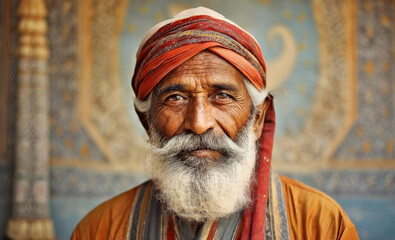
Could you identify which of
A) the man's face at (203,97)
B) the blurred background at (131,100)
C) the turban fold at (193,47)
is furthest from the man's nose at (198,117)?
the blurred background at (131,100)

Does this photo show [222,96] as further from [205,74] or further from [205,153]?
[205,153]

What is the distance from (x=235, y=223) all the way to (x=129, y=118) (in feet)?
9.19

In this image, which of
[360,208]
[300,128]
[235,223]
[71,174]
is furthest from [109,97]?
[235,223]

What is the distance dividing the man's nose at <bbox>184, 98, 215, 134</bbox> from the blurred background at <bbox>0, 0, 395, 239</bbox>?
8.14 feet

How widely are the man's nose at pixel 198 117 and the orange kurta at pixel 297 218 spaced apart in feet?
1.43

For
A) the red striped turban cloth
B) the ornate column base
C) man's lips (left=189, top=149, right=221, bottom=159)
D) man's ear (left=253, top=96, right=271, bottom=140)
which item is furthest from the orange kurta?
the ornate column base

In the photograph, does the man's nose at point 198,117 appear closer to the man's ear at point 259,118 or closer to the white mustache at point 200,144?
the white mustache at point 200,144

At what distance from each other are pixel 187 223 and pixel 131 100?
2.71 metres

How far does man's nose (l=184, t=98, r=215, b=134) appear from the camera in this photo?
1.93 metres

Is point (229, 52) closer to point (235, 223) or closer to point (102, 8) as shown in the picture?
point (235, 223)

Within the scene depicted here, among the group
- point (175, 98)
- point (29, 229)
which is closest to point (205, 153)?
point (175, 98)

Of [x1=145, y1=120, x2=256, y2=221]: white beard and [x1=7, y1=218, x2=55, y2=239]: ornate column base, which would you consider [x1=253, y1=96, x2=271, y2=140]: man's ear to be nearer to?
[x1=145, y1=120, x2=256, y2=221]: white beard

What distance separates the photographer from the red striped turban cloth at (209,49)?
78.7 inches

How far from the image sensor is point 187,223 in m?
2.08
